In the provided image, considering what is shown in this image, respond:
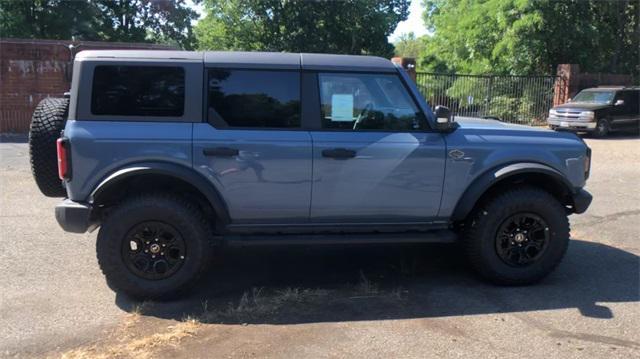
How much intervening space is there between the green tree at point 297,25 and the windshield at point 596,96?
9965 mm

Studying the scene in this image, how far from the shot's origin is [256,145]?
180 inches

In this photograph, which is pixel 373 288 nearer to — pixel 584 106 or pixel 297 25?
pixel 584 106

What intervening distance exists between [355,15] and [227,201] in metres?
22.6

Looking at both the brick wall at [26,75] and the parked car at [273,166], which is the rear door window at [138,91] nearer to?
the parked car at [273,166]

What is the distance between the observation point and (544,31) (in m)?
22.6

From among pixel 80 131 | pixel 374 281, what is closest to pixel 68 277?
pixel 80 131

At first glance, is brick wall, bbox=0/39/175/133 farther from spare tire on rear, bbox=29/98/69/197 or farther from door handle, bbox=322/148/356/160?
door handle, bbox=322/148/356/160

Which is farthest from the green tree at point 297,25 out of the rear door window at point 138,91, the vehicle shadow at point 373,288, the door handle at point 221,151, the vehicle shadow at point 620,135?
the door handle at point 221,151

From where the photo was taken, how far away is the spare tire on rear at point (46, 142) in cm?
471

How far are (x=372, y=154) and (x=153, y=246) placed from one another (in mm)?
1873

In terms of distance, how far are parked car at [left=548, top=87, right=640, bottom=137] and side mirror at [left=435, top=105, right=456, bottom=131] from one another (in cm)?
1548

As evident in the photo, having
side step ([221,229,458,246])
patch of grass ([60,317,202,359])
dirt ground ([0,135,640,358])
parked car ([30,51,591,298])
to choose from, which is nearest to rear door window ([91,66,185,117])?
parked car ([30,51,591,298])

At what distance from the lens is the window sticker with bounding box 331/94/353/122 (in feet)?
15.7

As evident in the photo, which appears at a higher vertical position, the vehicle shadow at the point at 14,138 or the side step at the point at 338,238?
the side step at the point at 338,238
